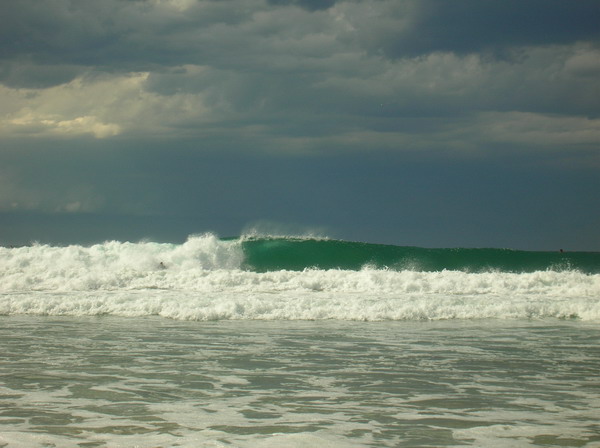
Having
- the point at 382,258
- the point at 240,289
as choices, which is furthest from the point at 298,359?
the point at 382,258

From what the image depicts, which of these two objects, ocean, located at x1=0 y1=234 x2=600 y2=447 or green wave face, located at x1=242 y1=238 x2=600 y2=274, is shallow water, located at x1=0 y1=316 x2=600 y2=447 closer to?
ocean, located at x1=0 y1=234 x2=600 y2=447

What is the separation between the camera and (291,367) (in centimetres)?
837

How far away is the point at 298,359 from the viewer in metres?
8.97

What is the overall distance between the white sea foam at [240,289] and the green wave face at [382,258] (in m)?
3.26

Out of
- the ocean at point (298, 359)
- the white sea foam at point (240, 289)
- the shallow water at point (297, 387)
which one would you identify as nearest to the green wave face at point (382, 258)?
the white sea foam at point (240, 289)

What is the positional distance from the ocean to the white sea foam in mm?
68

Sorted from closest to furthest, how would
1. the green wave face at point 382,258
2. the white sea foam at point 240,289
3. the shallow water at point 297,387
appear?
the shallow water at point 297,387 → the white sea foam at point 240,289 → the green wave face at point 382,258

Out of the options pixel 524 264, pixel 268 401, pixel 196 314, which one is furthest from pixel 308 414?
pixel 524 264

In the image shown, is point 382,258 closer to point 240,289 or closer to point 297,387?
point 240,289

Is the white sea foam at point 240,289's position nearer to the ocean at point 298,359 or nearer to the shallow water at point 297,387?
the ocean at point 298,359

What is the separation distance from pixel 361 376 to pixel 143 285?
43.4 feet

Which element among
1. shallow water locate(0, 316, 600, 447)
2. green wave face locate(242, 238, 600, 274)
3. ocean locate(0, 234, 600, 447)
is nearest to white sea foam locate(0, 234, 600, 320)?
Answer: ocean locate(0, 234, 600, 447)

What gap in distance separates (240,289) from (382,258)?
12.9 metres

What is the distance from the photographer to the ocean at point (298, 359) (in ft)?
18.1
